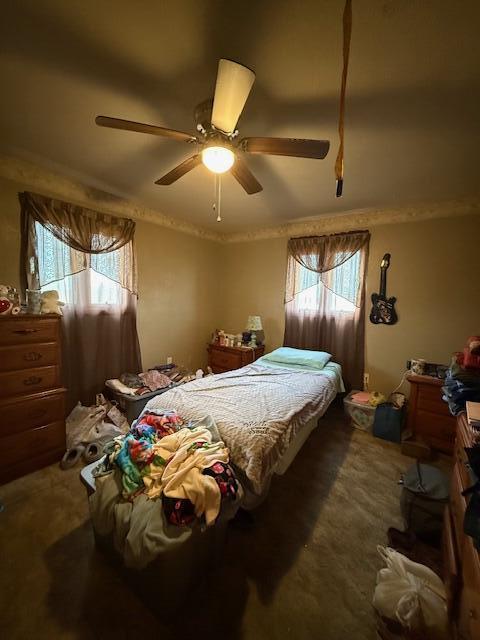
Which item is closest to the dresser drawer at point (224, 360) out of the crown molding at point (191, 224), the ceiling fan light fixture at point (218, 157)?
the crown molding at point (191, 224)

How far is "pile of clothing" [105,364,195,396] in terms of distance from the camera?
274 cm

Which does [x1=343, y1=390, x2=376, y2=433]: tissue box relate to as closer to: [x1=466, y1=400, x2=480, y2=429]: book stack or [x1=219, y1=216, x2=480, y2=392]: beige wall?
[x1=219, y1=216, x2=480, y2=392]: beige wall

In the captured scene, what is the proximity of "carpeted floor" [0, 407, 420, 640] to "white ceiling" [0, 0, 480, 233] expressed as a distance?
7.69ft

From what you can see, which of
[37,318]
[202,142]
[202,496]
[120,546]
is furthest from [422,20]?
[37,318]

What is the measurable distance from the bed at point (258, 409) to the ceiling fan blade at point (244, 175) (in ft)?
5.39

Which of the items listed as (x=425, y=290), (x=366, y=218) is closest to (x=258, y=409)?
(x=425, y=290)

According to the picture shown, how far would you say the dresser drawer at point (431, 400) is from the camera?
7.79ft

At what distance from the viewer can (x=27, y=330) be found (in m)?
1.91

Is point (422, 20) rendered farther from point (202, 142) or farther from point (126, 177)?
point (126, 177)

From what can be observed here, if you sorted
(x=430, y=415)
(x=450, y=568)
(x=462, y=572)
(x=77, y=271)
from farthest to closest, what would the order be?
(x=77, y=271)
(x=430, y=415)
(x=450, y=568)
(x=462, y=572)

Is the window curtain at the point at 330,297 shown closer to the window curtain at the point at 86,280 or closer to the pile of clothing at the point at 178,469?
the window curtain at the point at 86,280

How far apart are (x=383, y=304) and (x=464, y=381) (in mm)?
1773

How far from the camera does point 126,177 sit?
2.38 meters

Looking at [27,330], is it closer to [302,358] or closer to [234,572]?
[234,572]
